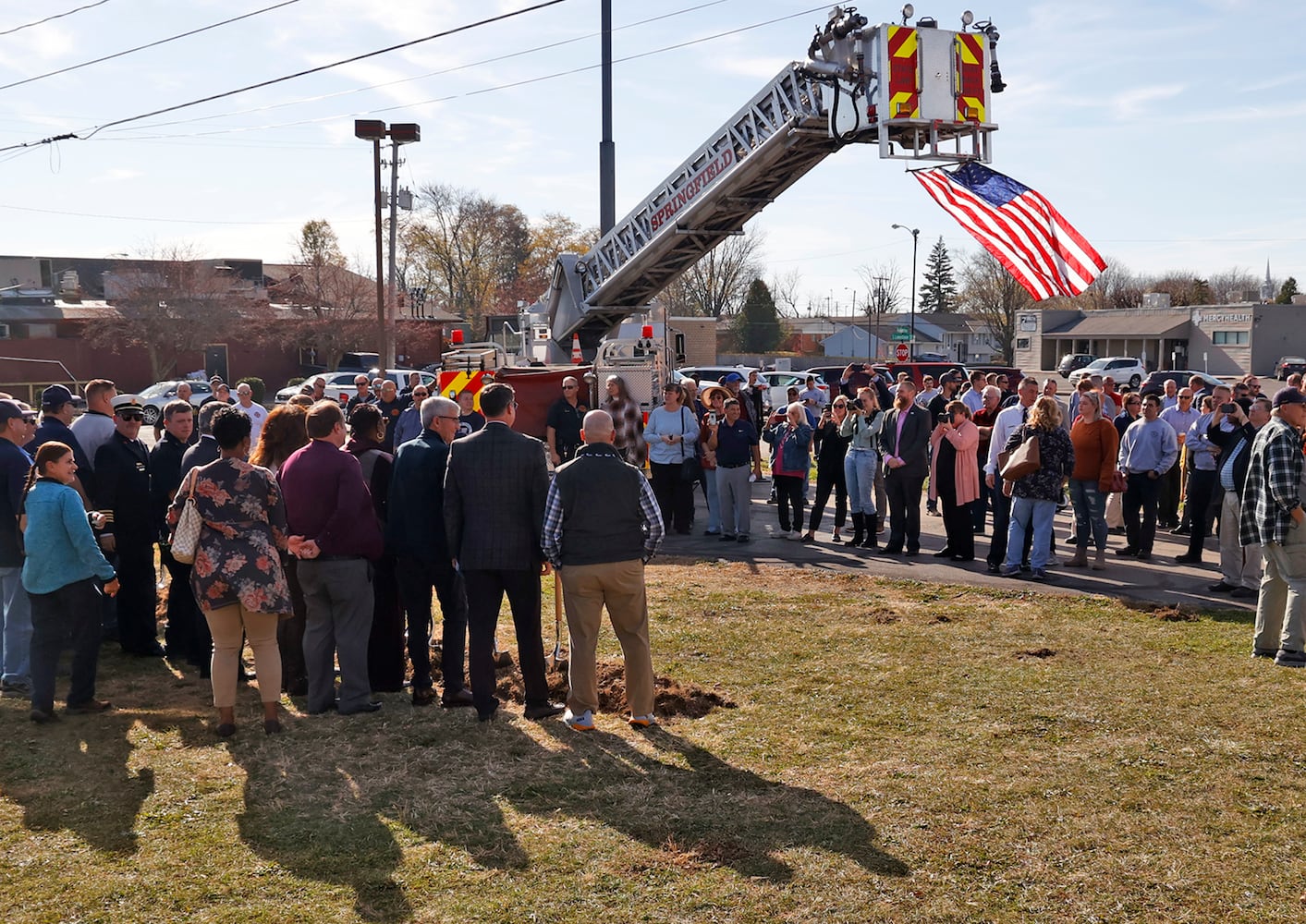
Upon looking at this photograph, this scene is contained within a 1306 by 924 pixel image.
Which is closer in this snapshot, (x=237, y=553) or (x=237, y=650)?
(x=237, y=553)

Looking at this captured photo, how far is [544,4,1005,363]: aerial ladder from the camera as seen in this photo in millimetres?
13953

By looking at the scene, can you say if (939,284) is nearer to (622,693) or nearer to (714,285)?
(714,285)

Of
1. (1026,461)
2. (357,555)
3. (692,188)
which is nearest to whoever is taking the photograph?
(357,555)

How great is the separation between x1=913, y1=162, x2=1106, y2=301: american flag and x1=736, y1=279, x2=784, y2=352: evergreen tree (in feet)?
218

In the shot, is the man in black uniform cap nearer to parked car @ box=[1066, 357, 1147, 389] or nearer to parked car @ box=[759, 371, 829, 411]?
parked car @ box=[759, 371, 829, 411]

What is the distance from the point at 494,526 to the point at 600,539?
68 centimetres

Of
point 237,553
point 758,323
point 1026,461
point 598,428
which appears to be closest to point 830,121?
point 1026,461

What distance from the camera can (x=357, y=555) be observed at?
23.0ft

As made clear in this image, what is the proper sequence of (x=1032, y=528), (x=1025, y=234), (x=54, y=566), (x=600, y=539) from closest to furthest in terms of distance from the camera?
(x=600, y=539), (x=54, y=566), (x=1032, y=528), (x=1025, y=234)

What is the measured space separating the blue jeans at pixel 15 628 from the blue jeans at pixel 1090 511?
9.42 metres

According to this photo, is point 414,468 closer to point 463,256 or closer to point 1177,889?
point 1177,889

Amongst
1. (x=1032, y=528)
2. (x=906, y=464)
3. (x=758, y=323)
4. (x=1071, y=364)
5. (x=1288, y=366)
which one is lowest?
(x=1032, y=528)

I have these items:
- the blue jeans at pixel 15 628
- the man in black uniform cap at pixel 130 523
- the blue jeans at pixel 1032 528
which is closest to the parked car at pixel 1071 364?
the blue jeans at pixel 1032 528

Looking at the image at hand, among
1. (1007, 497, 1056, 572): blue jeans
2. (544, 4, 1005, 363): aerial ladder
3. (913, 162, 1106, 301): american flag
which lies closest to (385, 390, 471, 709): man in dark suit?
(1007, 497, 1056, 572): blue jeans
